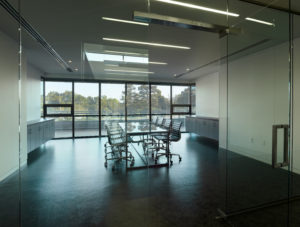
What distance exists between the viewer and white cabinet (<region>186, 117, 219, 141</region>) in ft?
16.1

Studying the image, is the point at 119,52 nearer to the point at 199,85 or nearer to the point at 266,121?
the point at 266,121

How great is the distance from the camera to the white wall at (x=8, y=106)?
2.61 metres

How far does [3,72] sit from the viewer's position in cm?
264

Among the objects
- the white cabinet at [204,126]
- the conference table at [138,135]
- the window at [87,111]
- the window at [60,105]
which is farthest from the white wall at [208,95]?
the window at [60,105]

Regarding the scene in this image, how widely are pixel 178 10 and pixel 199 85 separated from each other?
5.10 meters

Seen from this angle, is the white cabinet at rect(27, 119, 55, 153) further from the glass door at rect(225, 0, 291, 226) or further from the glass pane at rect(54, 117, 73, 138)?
the glass door at rect(225, 0, 291, 226)

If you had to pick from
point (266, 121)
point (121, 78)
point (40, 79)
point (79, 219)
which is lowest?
point (79, 219)

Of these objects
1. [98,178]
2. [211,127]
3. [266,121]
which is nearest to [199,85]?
[211,127]

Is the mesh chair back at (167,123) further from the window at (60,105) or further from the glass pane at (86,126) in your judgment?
the window at (60,105)

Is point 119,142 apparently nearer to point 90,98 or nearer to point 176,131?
point 176,131

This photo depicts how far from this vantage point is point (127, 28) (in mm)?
2520

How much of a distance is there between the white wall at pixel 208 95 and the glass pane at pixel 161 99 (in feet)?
4.57

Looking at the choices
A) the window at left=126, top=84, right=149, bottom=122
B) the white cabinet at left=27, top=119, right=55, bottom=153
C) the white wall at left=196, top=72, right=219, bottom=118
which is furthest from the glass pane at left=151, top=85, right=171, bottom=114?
the white cabinet at left=27, top=119, right=55, bottom=153

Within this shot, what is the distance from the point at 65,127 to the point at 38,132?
6.21 feet
